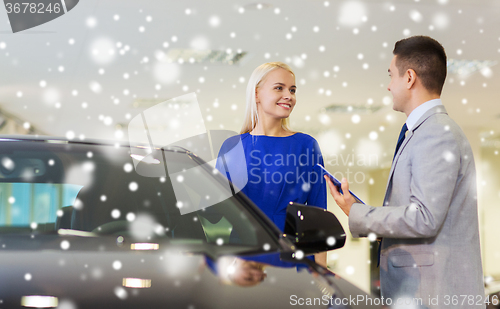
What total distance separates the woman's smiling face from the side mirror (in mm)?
722

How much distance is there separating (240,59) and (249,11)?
50.8 inches

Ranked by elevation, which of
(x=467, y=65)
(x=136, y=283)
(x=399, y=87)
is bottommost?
(x=136, y=283)

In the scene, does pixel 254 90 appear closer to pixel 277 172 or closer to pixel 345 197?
pixel 277 172

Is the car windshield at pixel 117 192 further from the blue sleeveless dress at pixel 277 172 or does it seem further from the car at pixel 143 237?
the blue sleeveless dress at pixel 277 172

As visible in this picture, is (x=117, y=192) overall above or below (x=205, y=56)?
below

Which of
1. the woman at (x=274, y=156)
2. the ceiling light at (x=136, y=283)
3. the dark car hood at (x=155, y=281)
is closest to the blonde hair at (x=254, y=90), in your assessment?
the woman at (x=274, y=156)

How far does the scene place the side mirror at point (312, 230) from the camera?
1186mm

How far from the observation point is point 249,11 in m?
3.68

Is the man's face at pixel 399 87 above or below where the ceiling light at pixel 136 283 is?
above

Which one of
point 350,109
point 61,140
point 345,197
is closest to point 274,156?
point 345,197

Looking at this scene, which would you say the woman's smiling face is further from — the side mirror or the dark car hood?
the dark car hood

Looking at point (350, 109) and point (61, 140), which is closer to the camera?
A: point (61, 140)

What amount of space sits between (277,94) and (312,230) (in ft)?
2.73

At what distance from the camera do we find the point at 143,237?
4.21ft
